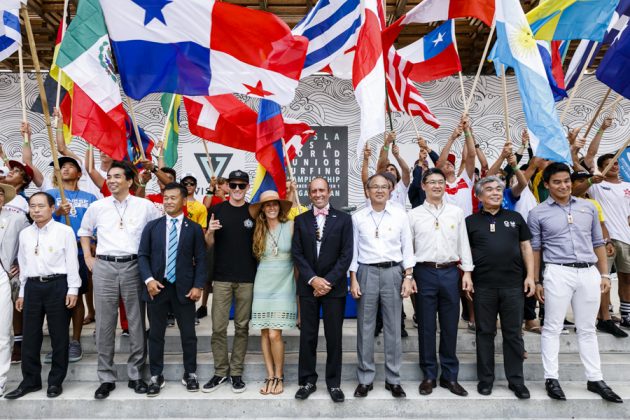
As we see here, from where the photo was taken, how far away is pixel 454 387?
3584mm

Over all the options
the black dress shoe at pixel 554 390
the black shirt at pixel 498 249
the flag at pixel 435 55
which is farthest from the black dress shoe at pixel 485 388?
the flag at pixel 435 55

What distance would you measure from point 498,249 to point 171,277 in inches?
108

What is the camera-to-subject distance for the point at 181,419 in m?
3.48

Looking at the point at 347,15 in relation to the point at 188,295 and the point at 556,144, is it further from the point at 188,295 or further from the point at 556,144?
the point at 188,295

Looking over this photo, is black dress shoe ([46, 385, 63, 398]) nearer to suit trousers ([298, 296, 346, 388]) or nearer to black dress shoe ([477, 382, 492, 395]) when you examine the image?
suit trousers ([298, 296, 346, 388])

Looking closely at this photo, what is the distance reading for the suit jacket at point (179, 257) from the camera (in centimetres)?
357

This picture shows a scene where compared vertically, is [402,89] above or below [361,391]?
above

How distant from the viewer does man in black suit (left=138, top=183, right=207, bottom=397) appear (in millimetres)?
3568

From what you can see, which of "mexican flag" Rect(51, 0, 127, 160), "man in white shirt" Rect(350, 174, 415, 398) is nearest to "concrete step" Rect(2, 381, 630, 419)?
"man in white shirt" Rect(350, 174, 415, 398)

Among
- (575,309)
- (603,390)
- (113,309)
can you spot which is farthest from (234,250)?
(603,390)

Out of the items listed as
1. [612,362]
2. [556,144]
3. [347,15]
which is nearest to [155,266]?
[347,15]

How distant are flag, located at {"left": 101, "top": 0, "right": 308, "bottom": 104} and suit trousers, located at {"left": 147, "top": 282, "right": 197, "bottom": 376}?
1.80 metres

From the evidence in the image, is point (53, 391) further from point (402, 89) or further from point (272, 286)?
point (402, 89)

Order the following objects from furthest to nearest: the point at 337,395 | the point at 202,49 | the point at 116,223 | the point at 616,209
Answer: the point at 616,209, the point at 202,49, the point at 116,223, the point at 337,395
